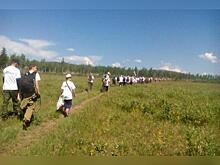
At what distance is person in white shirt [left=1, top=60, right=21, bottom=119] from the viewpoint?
1147cm

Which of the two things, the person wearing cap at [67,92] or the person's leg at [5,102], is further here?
the person wearing cap at [67,92]

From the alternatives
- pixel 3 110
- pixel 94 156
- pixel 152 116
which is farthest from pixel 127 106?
pixel 94 156

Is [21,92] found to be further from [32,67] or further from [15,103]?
[32,67]

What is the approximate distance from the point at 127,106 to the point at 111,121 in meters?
2.63

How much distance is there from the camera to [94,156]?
28.8 feet

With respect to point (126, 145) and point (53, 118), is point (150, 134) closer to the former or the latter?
point (126, 145)

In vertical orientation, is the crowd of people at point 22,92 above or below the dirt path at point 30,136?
above

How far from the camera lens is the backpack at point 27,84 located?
11.2m

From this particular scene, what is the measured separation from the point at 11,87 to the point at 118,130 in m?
3.41

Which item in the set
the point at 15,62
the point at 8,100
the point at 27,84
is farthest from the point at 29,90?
the point at 8,100

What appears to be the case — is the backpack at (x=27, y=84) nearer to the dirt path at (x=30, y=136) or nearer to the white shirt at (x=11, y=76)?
the white shirt at (x=11, y=76)

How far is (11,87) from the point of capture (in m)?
11.8

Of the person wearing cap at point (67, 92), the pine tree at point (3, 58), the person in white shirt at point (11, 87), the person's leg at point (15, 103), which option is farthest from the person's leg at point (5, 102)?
the person wearing cap at point (67, 92)

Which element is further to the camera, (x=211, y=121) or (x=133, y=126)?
(x=211, y=121)
